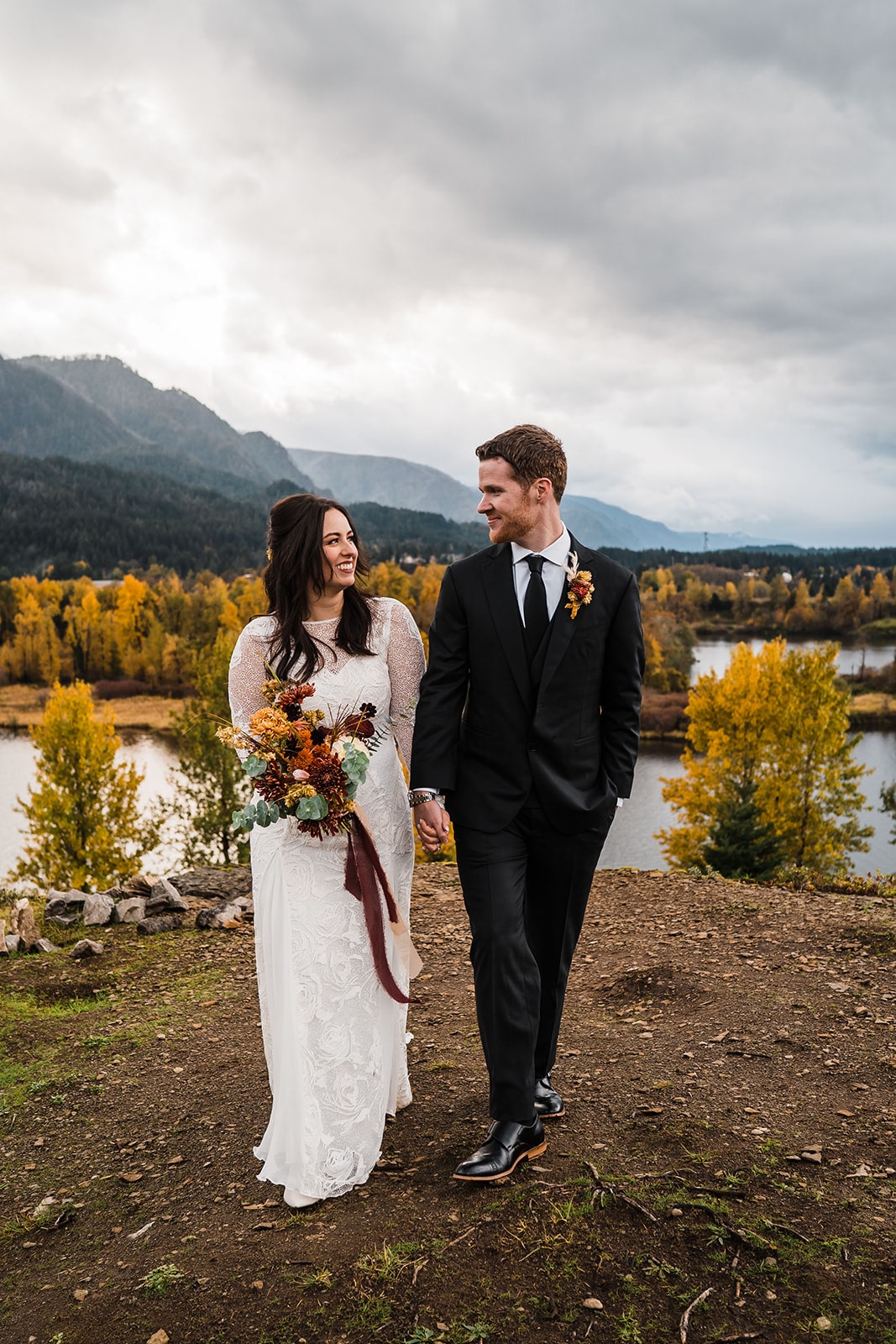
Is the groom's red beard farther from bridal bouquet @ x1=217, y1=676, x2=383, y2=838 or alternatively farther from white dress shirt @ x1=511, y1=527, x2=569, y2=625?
bridal bouquet @ x1=217, y1=676, x2=383, y2=838

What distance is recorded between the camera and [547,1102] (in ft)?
13.0

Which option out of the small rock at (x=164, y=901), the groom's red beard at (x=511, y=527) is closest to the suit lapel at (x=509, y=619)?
the groom's red beard at (x=511, y=527)

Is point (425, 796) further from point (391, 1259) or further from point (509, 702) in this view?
point (391, 1259)

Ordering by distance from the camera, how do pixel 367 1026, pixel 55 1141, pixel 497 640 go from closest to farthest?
pixel 497 640, pixel 367 1026, pixel 55 1141

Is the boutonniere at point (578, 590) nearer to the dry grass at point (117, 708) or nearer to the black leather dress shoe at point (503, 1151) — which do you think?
the black leather dress shoe at point (503, 1151)

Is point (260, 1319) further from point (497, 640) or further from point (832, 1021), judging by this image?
point (832, 1021)

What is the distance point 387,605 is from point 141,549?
496ft

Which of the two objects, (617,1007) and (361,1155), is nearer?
(361,1155)

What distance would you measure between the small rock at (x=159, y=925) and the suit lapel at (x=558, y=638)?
5.61 meters

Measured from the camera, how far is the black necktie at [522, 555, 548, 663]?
358cm

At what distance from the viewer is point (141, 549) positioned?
146m

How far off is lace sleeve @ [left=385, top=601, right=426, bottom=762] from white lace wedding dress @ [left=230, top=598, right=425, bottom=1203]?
1.7 inches

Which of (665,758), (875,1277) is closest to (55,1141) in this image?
(875,1277)

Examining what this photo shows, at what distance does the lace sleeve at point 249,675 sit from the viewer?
3.89 metres
